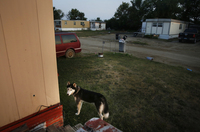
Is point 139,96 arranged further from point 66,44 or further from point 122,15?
point 122,15

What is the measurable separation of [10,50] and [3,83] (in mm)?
473

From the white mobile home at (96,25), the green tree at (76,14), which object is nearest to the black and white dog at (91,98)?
the white mobile home at (96,25)

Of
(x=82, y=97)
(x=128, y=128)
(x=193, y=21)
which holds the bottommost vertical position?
(x=128, y=128)

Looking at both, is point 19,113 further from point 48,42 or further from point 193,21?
point 193,21

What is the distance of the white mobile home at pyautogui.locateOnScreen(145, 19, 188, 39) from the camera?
942 inches

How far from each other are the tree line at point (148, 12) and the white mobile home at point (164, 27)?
341 inches

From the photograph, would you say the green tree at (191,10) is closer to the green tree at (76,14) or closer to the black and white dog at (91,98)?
the black and white dog at (91,98)

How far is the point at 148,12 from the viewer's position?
142ft

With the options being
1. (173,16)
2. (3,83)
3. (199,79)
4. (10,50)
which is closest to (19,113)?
(3,83)

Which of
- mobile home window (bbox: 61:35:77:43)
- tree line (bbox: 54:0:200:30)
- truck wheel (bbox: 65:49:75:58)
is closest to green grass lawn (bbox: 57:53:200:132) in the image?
truck wheel (bbox: 65:49:75:58)

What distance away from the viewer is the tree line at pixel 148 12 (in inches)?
1316

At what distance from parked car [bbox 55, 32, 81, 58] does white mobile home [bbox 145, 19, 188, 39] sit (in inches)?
811

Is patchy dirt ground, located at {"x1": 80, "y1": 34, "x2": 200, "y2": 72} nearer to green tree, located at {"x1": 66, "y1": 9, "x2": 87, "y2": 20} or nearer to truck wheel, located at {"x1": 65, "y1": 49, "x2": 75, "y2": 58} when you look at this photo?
truck wheel, located at {"x1": 65, "y1": 49, "x2": 75, "y2": 58}

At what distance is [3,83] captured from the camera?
188cm
